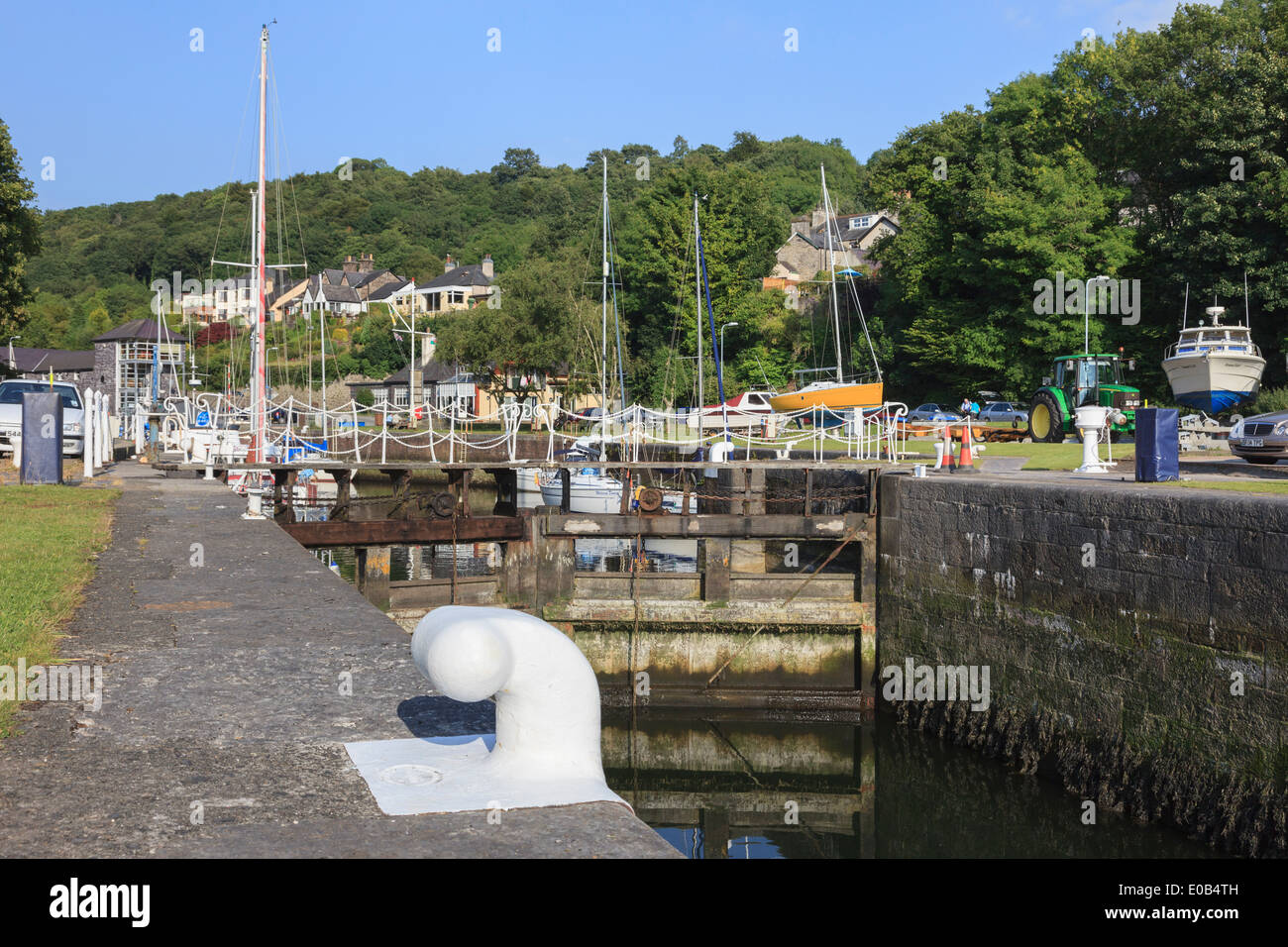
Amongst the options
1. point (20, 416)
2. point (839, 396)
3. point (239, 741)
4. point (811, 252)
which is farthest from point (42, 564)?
point (811, 252)

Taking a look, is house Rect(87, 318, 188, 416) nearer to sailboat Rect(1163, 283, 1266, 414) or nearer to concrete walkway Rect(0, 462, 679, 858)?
sailboat Rect(1163, 283, 1266, 414)

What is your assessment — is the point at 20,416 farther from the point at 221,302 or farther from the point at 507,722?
the point at 221,302

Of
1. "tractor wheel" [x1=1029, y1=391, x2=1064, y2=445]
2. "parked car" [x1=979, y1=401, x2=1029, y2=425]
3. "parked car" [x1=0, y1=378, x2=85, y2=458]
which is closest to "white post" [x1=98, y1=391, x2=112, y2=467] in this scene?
"parked car" [x1=0, y1=378, x2=85, y2=458]

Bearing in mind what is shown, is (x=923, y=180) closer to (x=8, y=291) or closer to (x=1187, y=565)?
(x=8, y=291)

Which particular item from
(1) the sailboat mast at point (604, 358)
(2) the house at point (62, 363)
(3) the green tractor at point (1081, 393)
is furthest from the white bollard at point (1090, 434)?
(2) the house at point (62, 363)

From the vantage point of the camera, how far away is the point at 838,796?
46.1ft

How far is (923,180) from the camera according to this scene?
5378cm

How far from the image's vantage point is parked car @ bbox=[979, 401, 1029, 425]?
40.9 m

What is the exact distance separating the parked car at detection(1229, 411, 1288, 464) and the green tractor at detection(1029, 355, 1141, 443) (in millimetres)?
10929

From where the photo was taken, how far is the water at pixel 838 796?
1208cm

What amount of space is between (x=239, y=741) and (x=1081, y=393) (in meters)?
28.8
